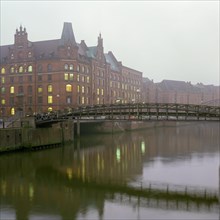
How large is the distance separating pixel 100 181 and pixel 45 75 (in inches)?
2177

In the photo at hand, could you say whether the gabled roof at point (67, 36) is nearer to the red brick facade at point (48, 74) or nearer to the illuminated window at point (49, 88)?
the red brick facade at point (48, 74)

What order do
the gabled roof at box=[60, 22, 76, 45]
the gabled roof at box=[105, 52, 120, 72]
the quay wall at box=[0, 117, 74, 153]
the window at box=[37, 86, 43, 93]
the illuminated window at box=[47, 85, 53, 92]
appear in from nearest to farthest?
1. the quay wall at box=[0, 117, 74, 153]
2. the gabled roof at box=[60, 22, 76, 45]
3. the illuminated window at box=[47, 85, 53, 92]
4. the window at box=[37, 86, 43, 93]
5. the gabled roof at box=[105, 52, 120, 72]

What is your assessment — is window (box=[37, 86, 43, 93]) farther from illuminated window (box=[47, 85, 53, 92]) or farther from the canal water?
the canal water

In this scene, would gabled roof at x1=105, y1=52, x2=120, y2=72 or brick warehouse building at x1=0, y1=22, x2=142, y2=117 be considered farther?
gabled roof at x1=105, y1=52, x2=120, y2=72

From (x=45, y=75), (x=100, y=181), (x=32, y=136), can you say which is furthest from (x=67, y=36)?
(x=100, y=181)

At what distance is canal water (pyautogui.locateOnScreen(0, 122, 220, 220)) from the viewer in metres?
25.9

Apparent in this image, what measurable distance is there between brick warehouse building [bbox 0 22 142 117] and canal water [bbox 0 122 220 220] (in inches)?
1147

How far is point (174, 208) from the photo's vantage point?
90.2ft

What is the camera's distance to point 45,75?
8744 centimetres

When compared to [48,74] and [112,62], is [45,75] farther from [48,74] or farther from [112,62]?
[112,62]

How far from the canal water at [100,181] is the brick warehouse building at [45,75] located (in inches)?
1147

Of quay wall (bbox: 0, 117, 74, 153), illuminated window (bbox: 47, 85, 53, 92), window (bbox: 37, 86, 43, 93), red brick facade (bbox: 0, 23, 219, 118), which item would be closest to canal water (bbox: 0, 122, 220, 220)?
quay wall (bbox: 0, 117, 74, 153)

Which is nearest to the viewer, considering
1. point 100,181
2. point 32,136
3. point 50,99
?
point 100,181

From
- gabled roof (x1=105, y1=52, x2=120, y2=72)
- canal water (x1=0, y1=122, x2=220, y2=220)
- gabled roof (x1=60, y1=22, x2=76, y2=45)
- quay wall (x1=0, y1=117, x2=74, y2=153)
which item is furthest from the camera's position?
gabled roof (x1=105, y1=52, x2=120, y2=72)
